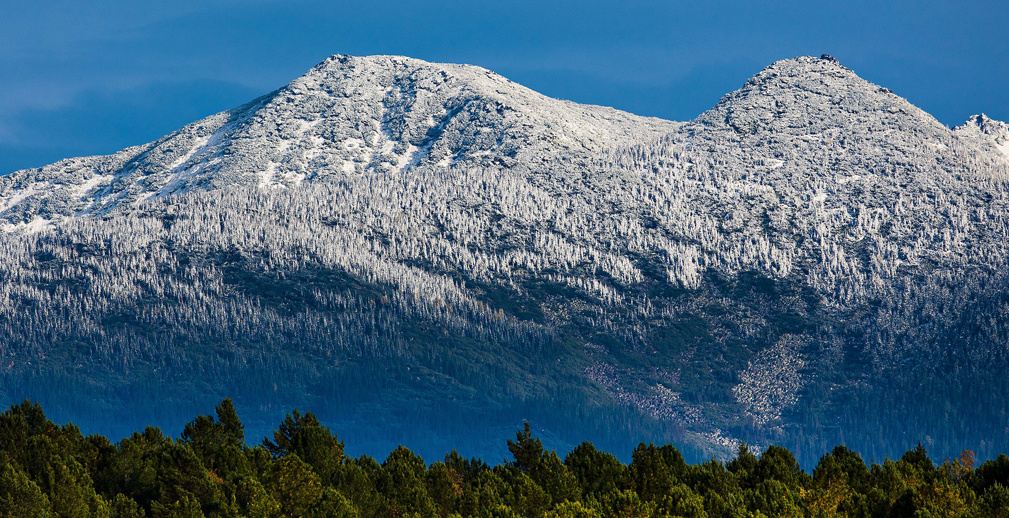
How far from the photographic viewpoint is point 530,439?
150500 millimetres

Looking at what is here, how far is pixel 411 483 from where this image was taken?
128m

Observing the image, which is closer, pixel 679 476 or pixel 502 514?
pixel 502 514

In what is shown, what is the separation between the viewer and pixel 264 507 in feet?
357

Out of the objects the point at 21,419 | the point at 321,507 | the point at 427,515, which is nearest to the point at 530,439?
the point at 427,515

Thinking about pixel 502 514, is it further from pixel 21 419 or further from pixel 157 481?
pixel 21 419

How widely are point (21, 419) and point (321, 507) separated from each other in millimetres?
47933

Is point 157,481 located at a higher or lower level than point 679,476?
lower

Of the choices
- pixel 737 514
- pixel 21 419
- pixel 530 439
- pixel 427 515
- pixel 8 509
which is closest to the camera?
pixel 8 509

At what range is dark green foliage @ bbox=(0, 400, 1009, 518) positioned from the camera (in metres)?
108

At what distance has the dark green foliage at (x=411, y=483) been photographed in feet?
356

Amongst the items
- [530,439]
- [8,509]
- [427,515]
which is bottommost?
[8,509]

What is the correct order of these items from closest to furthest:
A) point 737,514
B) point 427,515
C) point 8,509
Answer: point 8,509
point 737,514
point 427,515

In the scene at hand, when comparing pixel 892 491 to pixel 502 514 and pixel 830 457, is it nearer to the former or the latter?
pixel 830 457

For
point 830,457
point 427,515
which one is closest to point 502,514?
point 427,515
